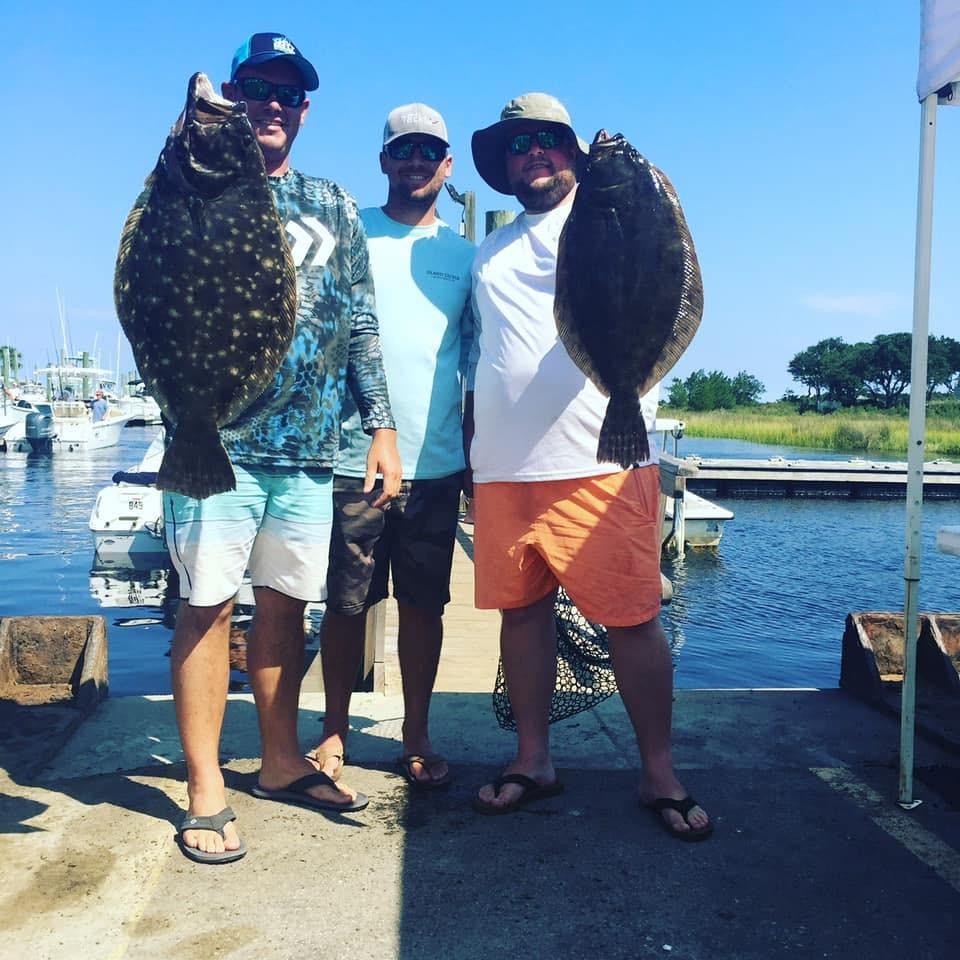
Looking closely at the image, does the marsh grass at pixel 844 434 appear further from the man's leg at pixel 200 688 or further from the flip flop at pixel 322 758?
the man's leg at pixel 200 688

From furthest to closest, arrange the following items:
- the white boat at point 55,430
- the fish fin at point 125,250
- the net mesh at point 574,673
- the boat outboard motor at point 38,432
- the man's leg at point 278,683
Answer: the white boat at point 55,430 < the boat outboard motor at point 38,432 < the net mesh at point 574,673 < the man's leg at point 278,683 < the fish fin at point 125,250

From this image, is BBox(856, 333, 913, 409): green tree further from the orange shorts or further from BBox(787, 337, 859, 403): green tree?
the orange shorts

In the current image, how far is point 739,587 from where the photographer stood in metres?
15.0

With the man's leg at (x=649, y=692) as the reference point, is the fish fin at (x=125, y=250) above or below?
above

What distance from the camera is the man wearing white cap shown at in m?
3.06

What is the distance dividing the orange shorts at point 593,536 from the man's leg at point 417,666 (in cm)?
42

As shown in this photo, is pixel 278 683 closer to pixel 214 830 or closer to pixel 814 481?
pixel 214 830

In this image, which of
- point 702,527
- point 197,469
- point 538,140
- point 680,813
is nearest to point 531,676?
point 680,813

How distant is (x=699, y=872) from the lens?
2.52 metres

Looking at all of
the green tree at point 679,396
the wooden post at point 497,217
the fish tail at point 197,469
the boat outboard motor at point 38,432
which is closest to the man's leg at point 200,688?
the fish tail at point 197,469

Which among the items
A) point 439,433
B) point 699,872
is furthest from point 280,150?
point 699,872

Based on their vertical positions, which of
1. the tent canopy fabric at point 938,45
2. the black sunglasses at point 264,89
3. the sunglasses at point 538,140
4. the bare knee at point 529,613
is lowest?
the bare knee at point 529,613

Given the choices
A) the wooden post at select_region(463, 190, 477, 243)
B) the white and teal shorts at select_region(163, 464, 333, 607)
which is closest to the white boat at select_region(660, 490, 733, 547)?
the wooden post at select_region(463, 190, 477, 243)

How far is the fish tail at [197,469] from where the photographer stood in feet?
7.80
